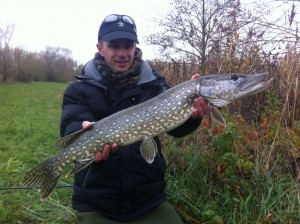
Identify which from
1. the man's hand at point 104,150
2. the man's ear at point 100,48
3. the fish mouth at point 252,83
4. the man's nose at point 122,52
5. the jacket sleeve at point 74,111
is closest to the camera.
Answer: the fish mouth at point 252,83

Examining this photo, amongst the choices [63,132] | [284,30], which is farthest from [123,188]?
[284,30]

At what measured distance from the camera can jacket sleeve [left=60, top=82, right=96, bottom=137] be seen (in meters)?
2.67

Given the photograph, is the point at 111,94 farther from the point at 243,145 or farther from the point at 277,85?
the point at 277,85

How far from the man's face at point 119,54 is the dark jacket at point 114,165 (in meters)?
0.15

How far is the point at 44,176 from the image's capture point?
2.48 metres

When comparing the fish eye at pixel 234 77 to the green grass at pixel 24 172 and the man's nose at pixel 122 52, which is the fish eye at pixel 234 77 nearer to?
the man's nose at pixel 122 52

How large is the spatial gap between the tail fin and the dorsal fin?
4.8 inches

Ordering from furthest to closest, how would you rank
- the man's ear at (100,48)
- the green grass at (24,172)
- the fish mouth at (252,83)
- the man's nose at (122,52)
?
the green grass at (24,172)
the man's ear at (100,48)
the man's nose at (122,52)
the fish mouth at (252,83)

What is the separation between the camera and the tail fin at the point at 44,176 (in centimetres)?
246

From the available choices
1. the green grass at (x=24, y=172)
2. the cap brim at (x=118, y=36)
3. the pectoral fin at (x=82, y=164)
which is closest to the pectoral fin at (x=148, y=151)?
the pectoral fin at (x=82, y=164)

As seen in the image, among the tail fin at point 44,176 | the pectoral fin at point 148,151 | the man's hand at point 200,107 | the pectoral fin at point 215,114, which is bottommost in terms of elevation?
the tail fin at point 44,176

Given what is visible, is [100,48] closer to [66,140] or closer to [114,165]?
[66,140]

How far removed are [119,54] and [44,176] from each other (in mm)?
1196

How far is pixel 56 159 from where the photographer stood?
250 cm
